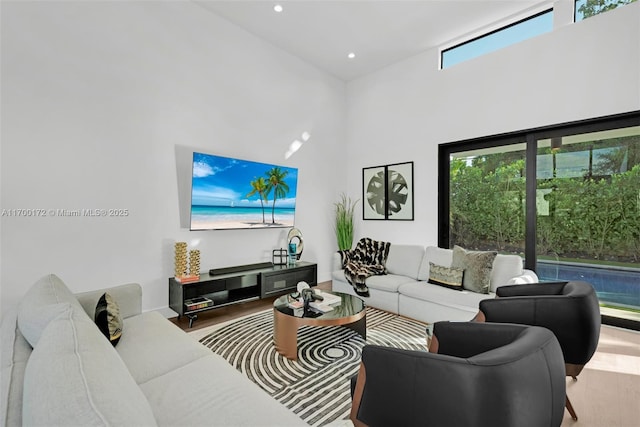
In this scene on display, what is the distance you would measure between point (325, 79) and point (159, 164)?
10.8 feet

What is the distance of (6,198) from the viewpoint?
105 inches

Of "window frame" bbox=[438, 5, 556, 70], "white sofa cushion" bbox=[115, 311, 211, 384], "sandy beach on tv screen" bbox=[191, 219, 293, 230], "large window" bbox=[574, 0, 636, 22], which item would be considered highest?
"window frame" bbox=[438, 5, 556, 70]

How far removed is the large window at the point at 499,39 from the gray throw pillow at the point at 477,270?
2.81 metres

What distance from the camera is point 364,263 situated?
14.3 feet

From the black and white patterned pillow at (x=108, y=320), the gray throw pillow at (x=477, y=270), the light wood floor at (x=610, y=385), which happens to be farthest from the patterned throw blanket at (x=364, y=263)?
the black and white patterned pillow at (x=108, y=320)

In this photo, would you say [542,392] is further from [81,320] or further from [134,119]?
[134,119]

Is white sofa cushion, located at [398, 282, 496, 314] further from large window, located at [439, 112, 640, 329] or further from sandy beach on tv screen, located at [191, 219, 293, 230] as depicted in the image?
sandy beach on tv screen, located at [191, 219, 293, 230]

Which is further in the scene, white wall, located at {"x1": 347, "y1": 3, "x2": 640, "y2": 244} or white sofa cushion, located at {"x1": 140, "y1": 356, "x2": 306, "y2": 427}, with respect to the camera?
white wall, located at {"x1": 347, "y1": 3, "x2": 640, "y2": 244}

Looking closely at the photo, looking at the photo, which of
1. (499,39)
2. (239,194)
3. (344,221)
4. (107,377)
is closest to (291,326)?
(107,377)

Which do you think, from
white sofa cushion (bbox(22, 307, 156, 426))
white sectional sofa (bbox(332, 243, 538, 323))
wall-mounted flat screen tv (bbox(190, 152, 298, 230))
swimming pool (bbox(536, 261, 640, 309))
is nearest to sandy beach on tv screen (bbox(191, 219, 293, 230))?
wall-mounted flat screen tv (bbox(190, 152, 298, 230))

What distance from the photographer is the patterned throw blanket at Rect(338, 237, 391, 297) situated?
3.93 m

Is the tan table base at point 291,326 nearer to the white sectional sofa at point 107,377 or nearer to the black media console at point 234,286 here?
the white sectional sofa at point 107,377

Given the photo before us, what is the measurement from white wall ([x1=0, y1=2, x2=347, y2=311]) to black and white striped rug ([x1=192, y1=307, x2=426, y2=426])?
1.23m

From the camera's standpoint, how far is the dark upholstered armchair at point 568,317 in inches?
73.2
